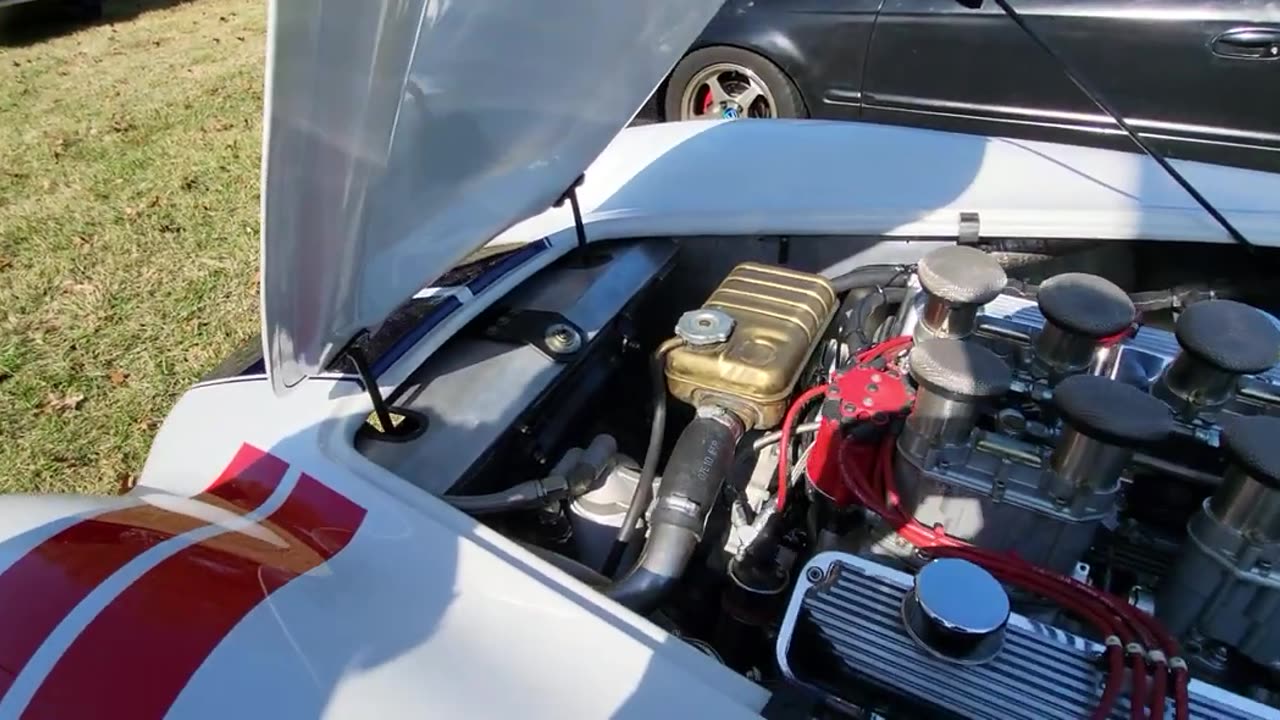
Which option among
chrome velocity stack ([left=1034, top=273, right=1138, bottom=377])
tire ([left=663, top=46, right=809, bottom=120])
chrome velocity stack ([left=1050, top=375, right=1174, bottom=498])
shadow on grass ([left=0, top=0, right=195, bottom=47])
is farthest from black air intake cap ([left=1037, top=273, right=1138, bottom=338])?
shadow on grass ([left=0, top=0, right=195, bottom=47])

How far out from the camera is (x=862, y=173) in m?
1.97

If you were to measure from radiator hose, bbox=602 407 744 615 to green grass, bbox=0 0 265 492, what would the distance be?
2.00 m

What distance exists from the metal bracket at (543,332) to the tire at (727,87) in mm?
2748

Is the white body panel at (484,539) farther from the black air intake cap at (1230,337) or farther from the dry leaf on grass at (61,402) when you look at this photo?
the dry leaf on grass at (61,402)

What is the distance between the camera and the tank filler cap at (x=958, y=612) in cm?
94

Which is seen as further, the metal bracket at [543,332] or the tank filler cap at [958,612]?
the metal bracket at [543,332]

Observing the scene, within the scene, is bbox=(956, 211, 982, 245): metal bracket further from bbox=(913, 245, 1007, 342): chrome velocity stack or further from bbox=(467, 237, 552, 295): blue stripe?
bbox=(467, 237, 552, 295): blue stripe

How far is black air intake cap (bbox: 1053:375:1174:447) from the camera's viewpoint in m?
1.05

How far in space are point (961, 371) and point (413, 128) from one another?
0.76 m

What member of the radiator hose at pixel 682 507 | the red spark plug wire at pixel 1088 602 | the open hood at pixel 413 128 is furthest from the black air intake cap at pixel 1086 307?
the open hood at pixel 413 128

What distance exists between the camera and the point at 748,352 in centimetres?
154

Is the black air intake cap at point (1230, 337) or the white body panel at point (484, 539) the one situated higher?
the black air intake cap at point (1230, 337)

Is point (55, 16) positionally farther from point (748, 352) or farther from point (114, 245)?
point (748, 352)

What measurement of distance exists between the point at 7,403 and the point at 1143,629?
330 cm
